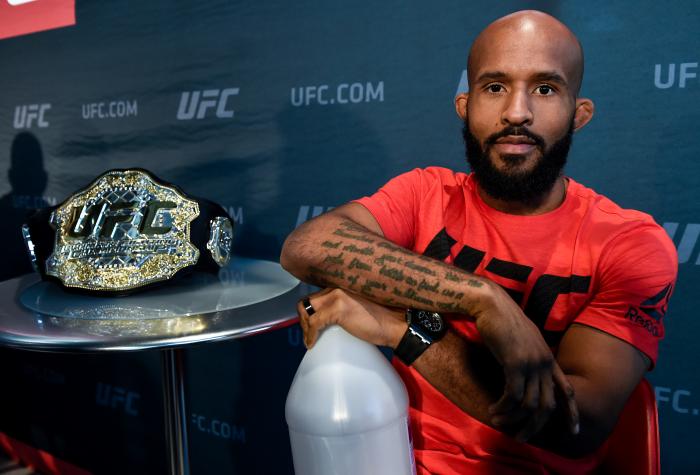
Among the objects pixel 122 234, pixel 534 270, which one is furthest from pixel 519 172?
pixel 122 234

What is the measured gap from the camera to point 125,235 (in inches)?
39.2

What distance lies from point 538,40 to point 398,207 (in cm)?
33

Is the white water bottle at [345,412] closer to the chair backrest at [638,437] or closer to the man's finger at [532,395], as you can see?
the man's finger at [532,395]

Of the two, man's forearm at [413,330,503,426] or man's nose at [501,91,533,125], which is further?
man's nose at [501,91,533,125]

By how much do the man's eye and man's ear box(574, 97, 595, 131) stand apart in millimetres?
82

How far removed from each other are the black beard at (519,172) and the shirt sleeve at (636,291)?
0.47 ft

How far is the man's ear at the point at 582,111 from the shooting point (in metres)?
0.90

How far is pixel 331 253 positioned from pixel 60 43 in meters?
1.61

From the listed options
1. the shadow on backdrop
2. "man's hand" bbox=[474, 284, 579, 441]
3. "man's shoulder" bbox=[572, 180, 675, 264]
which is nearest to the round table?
"man's hand" bbox=[474, 284, 579, 441]

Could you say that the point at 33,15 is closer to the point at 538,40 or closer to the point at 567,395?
the point at 538,40

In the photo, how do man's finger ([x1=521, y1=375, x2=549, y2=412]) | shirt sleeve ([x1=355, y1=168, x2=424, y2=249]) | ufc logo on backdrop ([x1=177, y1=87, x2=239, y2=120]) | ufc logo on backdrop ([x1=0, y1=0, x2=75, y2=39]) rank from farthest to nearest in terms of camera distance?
ufc logo on backdrop ([x1=0, y1=0, x2=75, y2=39]) → ufc logo on backdrop ([x1=177, y1=87, x2=239, y2=120]) → shirt sleeve ([x1=355, y1=168, x2=424, y2=249]) → man's finger ([x1=521, y1=375, x2=549, y2=412])

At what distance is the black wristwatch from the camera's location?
0.73 meters

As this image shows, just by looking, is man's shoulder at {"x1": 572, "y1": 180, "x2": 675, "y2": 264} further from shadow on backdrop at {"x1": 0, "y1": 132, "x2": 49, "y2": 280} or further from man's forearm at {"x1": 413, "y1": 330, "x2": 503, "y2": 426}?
shadow on backdrop at {"x1": 0, "y1": 132, "x2": 49, "y2": 280}

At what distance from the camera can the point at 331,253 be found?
0.78m
